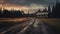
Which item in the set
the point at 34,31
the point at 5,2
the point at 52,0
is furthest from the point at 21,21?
the point at 52,0

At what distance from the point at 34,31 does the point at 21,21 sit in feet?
0.66

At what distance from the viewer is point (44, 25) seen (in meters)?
1.68

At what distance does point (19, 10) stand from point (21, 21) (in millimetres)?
143

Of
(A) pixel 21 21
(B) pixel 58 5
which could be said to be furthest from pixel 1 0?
(B) pixel 58 5

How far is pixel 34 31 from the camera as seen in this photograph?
66.2 inches

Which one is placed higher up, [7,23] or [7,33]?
[7,23]

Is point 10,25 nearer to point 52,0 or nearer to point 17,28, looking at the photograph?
point 17,28

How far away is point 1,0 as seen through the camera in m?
1.75

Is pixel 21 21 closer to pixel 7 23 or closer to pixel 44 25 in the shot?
pixel 7 23

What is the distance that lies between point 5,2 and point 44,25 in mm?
573

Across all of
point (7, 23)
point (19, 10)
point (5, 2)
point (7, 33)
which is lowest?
point (7, 33)

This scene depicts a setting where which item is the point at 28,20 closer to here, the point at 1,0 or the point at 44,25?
the point at 44,25

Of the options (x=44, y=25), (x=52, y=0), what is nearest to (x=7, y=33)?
(x=44, y=25)

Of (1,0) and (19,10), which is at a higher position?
(1,0)
